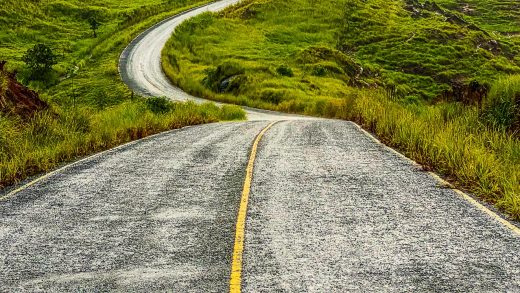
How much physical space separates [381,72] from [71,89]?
2910 centimetres

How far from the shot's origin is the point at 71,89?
130 feet

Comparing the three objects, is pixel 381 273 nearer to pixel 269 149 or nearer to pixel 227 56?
pixel 269 149

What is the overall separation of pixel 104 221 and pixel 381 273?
404 cm

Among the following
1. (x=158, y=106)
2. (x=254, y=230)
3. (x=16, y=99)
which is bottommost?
(x=158, y=106)

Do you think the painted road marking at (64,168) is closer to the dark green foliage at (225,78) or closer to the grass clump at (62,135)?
the grass clump at (62,135)

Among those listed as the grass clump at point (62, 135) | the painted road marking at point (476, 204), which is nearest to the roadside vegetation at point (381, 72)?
the painted road marking at point (476, 204)

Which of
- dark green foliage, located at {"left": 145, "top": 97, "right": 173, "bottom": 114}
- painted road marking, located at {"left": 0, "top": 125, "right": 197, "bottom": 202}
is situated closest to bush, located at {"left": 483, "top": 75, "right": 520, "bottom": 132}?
painted road marking, located at {"left": 0, "top": 125, "right": 197, "bottom": 202}

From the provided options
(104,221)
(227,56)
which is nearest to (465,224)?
(104,221)

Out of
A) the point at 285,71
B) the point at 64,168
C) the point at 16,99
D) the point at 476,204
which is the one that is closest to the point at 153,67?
the point at 285,71

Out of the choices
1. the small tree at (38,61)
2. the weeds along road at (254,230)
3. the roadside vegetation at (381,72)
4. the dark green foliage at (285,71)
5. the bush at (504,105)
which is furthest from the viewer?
the dark green foliage at (285,71)

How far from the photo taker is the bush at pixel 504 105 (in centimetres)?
1217

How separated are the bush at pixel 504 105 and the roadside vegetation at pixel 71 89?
9.68m

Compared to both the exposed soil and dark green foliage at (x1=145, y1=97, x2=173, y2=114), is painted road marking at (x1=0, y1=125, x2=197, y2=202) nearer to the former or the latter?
the exposed soil

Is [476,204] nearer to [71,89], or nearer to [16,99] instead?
[16,99]
